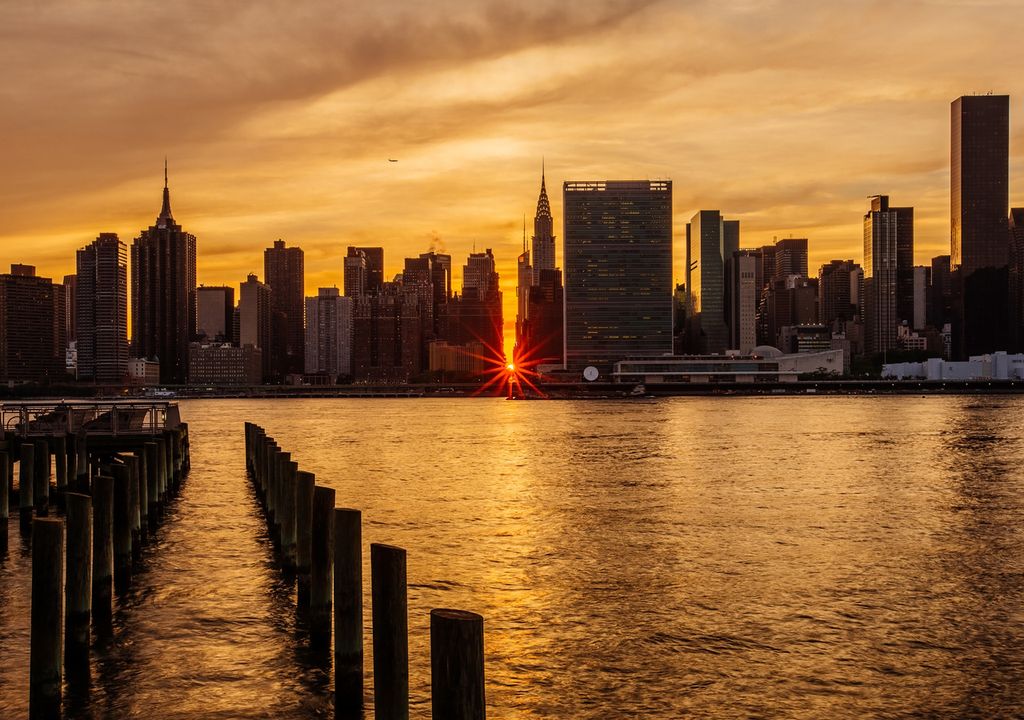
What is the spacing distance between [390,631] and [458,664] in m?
2.88

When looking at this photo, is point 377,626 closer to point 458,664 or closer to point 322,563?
point 458,664

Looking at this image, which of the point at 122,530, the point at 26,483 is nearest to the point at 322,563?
the point at 122,530

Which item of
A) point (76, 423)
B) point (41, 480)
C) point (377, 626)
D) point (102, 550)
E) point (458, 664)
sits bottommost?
point (41, 480)

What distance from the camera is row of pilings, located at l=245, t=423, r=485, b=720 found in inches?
389

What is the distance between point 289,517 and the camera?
2592 centimetres

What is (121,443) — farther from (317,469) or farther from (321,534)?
(321,534)

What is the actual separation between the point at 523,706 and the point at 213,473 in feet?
146

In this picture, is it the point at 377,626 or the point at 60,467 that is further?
the point at 60,467

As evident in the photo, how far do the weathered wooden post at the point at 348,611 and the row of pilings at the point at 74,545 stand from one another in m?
4.26

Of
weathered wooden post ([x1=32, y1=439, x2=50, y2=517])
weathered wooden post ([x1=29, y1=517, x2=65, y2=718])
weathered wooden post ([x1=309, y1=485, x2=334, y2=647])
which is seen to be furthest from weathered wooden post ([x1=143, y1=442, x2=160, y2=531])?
weathered wooden post ([x1=29, y1=517, x2=65, y2=718])

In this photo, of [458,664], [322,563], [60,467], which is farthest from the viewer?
[60,467]

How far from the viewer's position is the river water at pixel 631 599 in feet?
58.3

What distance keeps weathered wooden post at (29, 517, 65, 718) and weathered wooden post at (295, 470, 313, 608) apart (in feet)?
22.5

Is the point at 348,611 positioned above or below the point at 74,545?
below
